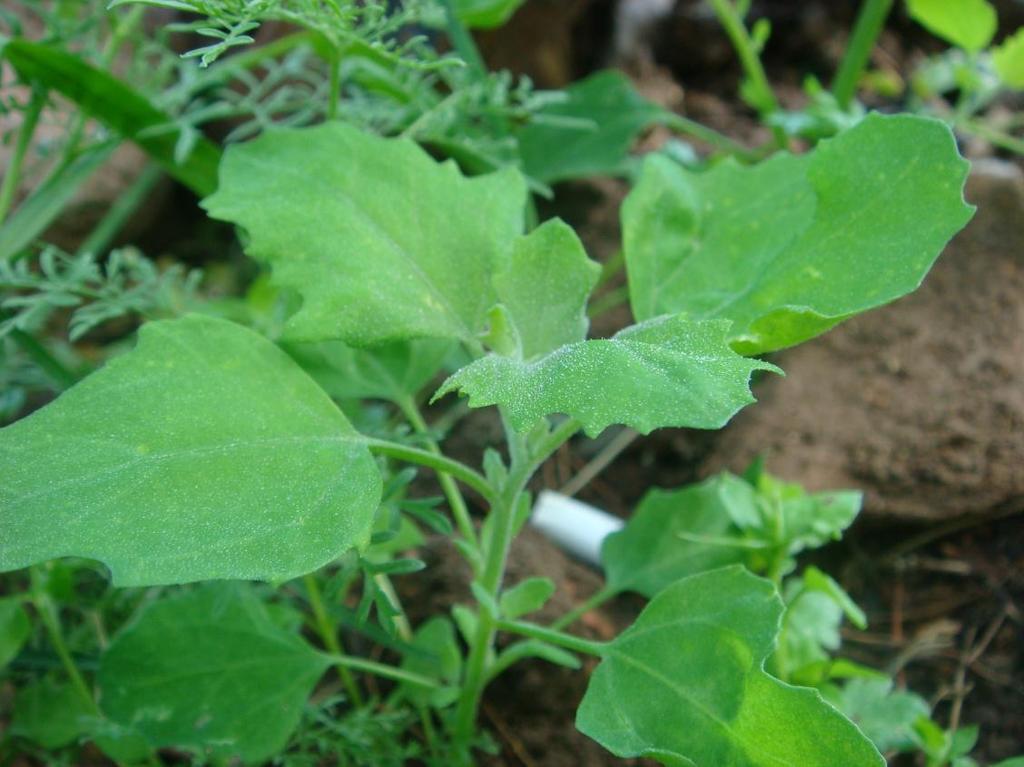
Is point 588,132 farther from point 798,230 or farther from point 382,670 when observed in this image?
point 382,670

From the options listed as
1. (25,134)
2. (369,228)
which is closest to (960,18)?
(369,228)

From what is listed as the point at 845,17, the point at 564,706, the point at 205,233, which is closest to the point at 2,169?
the point at 205,233

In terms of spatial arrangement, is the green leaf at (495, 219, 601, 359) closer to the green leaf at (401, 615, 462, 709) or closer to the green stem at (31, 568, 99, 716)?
the green leaf at (401, 615, 462, 709)

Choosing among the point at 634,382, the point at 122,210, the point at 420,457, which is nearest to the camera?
the point at 634,382

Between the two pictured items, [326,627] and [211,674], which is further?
[326,627]

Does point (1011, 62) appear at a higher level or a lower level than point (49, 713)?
higher

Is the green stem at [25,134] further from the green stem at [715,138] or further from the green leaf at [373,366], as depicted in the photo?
the green stem at [715,138]

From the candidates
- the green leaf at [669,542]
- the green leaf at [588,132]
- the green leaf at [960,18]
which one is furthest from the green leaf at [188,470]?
the green leaf at [960,18]
